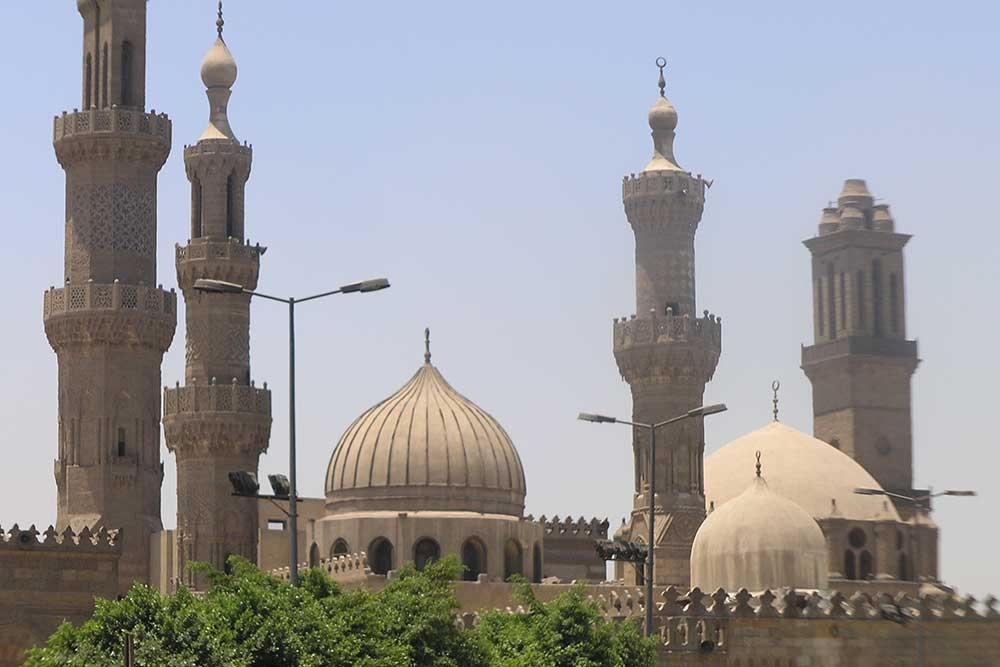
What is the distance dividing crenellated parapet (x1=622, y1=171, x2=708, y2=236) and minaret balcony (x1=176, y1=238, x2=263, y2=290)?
32.1 feet

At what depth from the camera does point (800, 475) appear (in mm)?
60531

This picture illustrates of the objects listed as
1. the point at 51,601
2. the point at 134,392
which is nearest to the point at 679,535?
the point at 134,392

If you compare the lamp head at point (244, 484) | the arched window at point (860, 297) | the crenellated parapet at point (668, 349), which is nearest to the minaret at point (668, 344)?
the crenellated parapet at point (668, 349)

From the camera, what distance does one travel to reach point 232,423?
2217 inches

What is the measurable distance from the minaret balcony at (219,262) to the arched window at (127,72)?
4112 millimetres

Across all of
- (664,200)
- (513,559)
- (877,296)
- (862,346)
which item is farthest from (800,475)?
(877,296)

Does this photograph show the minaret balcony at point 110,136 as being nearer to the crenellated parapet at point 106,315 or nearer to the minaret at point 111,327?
the minaret at point 111,327

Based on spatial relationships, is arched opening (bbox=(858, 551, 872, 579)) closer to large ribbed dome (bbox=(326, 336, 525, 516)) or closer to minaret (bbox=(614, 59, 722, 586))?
minaret (bbox=(614, 59, 722, 586))

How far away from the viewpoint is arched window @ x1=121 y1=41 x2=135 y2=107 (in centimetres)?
5620

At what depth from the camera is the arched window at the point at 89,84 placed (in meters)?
56.1

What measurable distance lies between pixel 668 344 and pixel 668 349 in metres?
0.13

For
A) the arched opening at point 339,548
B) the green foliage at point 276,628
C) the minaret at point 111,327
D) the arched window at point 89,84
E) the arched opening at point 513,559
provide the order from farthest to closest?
1. the arched window at point 89,84
2. the minaret at point 111,327
3. the arched opening at point 513,559
4. the arched opening at point 339,548
5. the green foliage at point 276,628

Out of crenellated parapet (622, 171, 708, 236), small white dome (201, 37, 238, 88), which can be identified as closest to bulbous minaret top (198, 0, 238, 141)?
small white dome (201, 37, 238, 88)

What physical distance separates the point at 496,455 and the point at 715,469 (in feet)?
37.5
